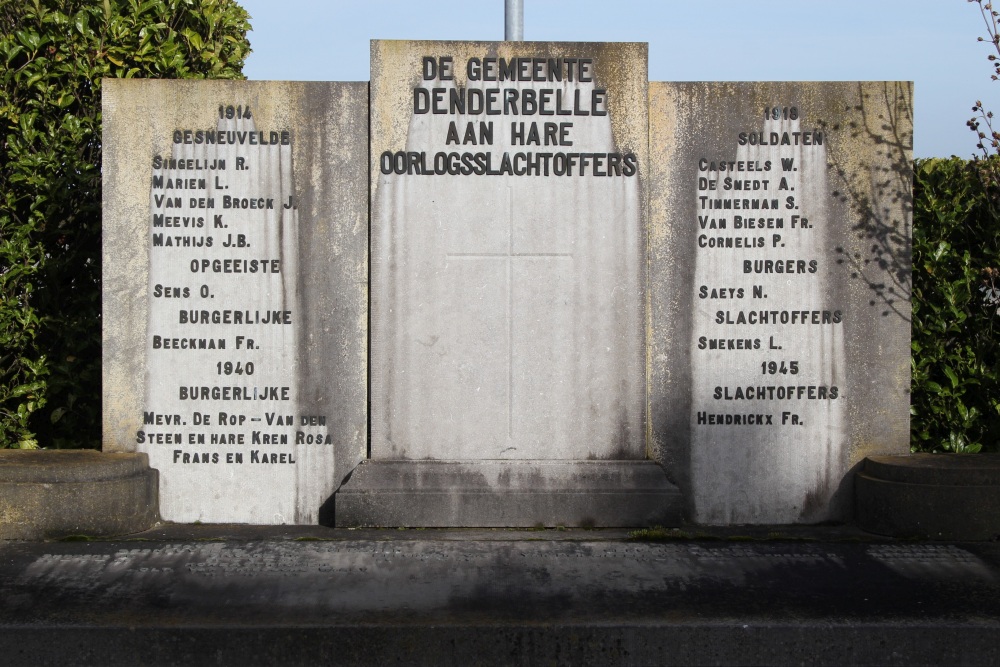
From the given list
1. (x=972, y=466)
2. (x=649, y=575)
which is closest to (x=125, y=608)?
(x=649, y=575)

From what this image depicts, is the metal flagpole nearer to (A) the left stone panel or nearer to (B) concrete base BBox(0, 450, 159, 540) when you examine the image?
(A) the left stone panel

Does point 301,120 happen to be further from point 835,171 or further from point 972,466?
point 972,466

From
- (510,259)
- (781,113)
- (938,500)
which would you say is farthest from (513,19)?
(938,500)

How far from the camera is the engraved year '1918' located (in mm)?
5852

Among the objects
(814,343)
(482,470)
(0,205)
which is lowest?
(482,470)

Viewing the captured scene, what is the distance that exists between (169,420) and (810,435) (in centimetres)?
389

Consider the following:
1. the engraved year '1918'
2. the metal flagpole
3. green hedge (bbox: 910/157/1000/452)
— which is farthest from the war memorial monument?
the metal flagpole

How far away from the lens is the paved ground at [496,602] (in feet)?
13.8

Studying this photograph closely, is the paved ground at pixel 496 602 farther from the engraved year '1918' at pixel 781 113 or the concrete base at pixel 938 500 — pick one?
the engraved year '1918' at pixel 781 113

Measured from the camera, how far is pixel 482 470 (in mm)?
5664

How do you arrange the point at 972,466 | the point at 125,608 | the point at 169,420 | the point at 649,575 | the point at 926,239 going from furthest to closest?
the point at 926,239
the point at 169,420
the point at 972,466
the point at 649,575
the point at 125,608

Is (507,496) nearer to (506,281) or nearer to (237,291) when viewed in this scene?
(506,281)

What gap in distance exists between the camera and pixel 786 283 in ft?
19.3

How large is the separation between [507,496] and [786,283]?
2.12 m
